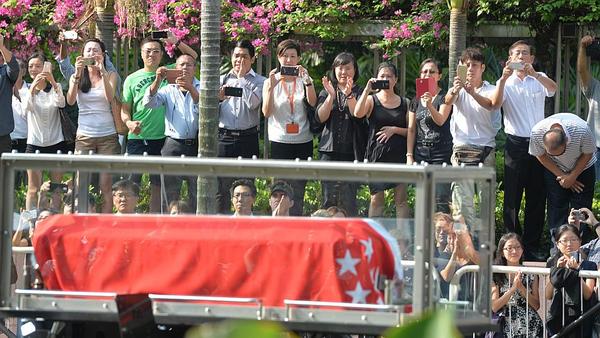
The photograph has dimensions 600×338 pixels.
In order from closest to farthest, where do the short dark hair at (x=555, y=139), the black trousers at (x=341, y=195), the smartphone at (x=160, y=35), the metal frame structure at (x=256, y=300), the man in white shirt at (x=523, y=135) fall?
the metal frame structure at (x=256, y=300) → the black trousers at (x=341, y=195) → the short dark hair at (x=555, y=139) → the man in white shirt at (x=523, y=135) → the smartphone at (x=160, y=35)

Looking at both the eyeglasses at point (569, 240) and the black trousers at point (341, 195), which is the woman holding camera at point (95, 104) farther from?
the black trousers at point (341, 195)

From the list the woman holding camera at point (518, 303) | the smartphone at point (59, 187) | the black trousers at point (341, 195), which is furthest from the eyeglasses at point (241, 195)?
the woman holding camera at point (518, 303)

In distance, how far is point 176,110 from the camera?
1119 cm

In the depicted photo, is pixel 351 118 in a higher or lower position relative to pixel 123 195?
higher

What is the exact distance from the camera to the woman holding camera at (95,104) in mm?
11258

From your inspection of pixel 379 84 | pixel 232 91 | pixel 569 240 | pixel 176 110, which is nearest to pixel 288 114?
pixel 232 91

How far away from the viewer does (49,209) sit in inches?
234

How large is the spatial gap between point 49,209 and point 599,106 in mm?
6642

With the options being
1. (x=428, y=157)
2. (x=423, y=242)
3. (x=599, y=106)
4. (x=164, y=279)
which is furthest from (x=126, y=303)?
(x=599, y=106)

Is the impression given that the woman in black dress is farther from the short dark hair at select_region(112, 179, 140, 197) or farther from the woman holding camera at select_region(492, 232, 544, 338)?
the short dark hair at select_region(112, 179, 140, 197)

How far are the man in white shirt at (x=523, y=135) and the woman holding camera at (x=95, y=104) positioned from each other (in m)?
3.42

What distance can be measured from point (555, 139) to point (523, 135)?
518mm

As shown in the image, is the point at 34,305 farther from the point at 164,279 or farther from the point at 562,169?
the point at 562,169

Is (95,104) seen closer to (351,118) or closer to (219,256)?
(351,118)
